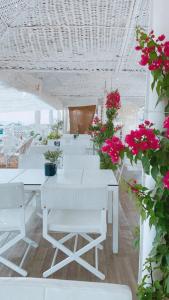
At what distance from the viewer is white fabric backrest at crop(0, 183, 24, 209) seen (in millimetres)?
2150

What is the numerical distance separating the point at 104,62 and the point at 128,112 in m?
11.1

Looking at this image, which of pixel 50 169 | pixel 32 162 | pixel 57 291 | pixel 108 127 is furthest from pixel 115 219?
pixel 108 127

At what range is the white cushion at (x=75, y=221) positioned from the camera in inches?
90.5

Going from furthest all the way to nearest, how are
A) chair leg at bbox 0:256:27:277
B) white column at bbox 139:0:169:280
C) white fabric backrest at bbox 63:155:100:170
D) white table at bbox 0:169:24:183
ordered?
1. white fabric backrest at bbox 63:155:100:170
2. white table at bbox 0:169:24:183
3. chair leg at bbox 0:256:27:277
4. white column at bbox 139:0:169:280

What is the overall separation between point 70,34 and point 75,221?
1.67 m

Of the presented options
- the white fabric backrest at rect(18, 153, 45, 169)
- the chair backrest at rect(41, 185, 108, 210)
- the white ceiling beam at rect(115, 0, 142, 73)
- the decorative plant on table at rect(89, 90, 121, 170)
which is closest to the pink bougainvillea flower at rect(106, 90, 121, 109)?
the decorative plant on table at rect(89, 90, 121, 170)

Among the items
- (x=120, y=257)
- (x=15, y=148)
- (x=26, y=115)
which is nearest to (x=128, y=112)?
(x=26, y=115)

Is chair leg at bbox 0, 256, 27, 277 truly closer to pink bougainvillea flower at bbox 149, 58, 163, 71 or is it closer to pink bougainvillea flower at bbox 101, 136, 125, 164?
pink bougainvillea flower at bbox 101, 136, 125, 164

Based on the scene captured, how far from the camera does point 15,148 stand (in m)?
8.45

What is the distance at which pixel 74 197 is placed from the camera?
2133 mm

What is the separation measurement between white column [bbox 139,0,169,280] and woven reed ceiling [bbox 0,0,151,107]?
62 cm

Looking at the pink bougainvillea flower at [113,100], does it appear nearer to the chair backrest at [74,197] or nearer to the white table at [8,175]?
the white table at [8,175]

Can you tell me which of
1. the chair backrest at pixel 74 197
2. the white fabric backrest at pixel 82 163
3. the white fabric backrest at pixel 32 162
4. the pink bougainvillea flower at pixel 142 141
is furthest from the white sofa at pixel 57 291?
the white fabric backrest at pixel 32 162

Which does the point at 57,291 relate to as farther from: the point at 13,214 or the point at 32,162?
the point at 32,162
